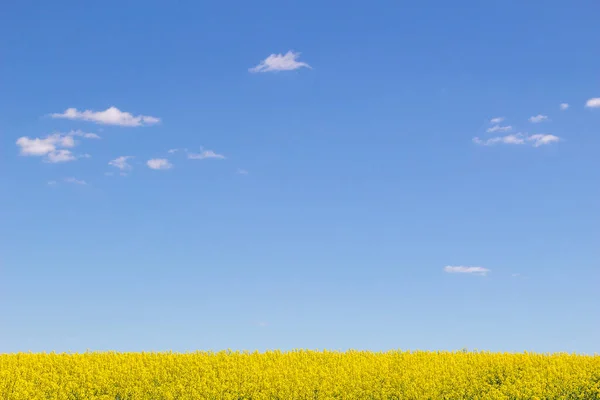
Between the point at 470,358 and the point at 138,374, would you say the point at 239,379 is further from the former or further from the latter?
the point at 470,358

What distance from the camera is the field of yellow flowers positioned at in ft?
44.7

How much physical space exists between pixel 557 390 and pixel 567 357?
2301 mm

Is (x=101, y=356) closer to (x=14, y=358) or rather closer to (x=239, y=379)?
(x=14, y=358)

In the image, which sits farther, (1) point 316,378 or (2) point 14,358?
(2) point 14,358

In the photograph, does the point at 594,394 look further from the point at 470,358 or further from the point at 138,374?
the point at 138,374

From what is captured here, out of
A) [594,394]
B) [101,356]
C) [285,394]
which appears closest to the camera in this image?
[285,394]

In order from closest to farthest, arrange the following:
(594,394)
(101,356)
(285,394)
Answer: (285,394), (594,394), (101,356)

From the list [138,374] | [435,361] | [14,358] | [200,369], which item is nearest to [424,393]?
[435,361]

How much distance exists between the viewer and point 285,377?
45.7ft

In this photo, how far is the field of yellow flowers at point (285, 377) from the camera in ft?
44.7

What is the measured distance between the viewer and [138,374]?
46.2ft

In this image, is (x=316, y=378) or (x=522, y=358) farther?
(x=522, y=358)

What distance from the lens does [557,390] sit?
1421cm

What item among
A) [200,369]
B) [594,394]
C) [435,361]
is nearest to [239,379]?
[200,369]
